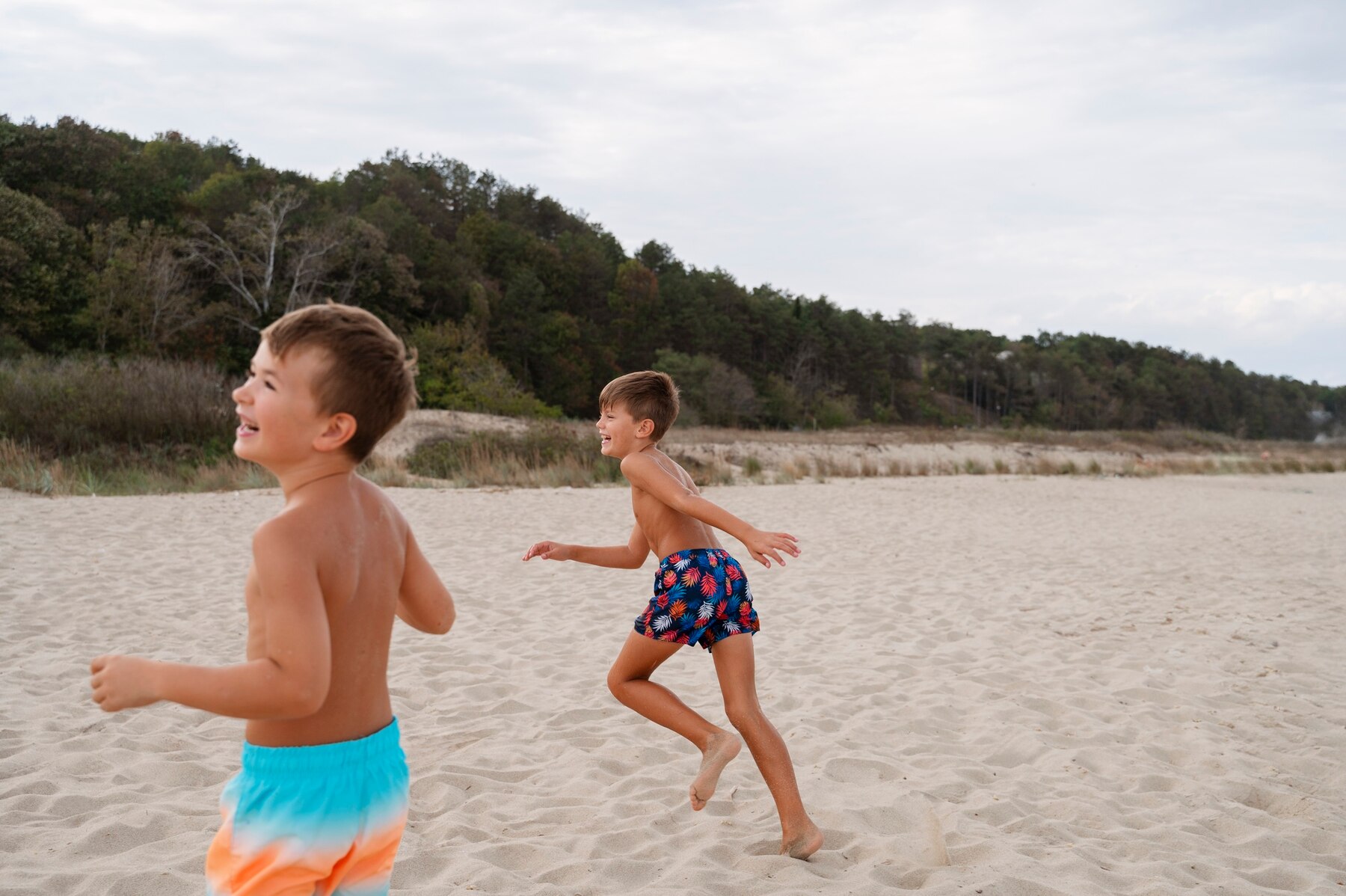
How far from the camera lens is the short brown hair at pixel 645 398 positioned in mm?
3008

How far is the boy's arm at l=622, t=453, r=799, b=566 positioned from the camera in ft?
8.44

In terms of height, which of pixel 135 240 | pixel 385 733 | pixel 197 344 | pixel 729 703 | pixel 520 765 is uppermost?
pixel 135 240

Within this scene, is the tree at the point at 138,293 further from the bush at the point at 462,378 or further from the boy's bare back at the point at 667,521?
the boy's bare back at the point at 667,521

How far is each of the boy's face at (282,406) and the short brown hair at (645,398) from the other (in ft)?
4.82

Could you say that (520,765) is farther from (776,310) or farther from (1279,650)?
(776,310)

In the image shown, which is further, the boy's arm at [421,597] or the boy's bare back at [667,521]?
the boy's bare back at [667,521]

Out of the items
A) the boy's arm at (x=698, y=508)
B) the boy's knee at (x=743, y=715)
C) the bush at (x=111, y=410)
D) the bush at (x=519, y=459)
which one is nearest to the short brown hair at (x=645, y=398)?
the boy's arm at (x=698, y=508)

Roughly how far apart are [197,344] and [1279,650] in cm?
2795

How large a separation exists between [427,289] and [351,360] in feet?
115

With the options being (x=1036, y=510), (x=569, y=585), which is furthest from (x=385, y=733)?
(x=1036, y=510)

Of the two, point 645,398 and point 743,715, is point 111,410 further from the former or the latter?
point 743,715

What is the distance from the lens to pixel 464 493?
46.6 ft

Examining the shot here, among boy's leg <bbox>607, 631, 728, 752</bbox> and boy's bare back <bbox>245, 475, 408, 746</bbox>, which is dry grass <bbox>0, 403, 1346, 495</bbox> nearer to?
boy's leg <bbox>607, 631, 728, 752</bbox>

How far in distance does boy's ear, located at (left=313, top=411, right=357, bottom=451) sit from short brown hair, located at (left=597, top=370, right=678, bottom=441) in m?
1.45
